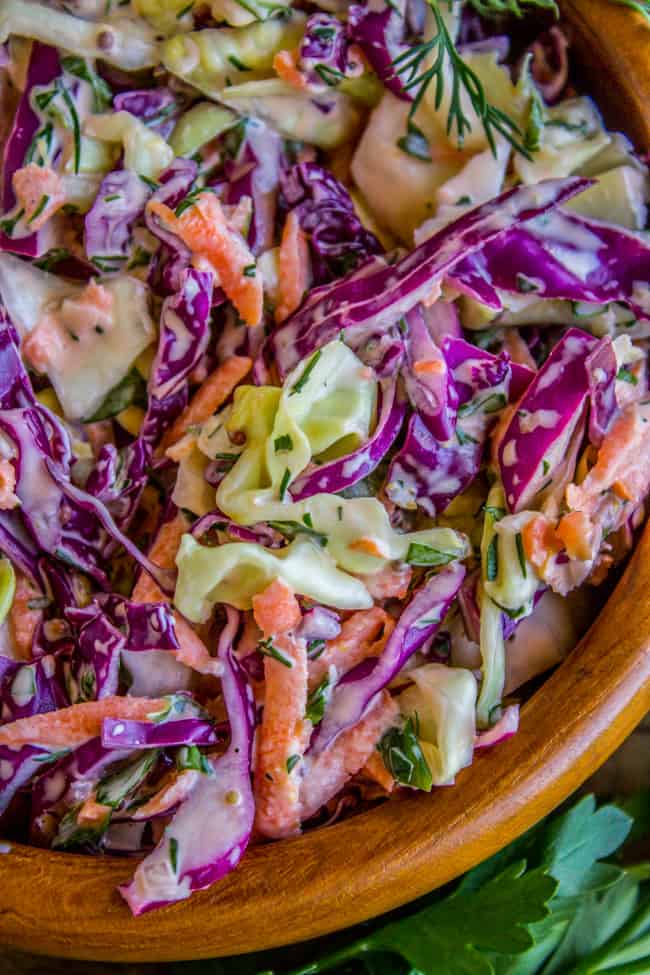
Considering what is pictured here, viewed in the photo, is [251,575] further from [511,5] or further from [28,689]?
[511,5]

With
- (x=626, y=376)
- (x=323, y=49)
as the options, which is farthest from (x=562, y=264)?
(x=323, y=49)

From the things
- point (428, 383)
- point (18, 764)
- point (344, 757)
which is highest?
point (428, 383)

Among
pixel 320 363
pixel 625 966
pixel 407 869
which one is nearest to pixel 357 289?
pixel 320 363

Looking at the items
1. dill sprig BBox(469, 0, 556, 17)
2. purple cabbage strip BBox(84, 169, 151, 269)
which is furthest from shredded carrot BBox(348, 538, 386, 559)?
dill sprig BBox(469, 0, 556, 17)

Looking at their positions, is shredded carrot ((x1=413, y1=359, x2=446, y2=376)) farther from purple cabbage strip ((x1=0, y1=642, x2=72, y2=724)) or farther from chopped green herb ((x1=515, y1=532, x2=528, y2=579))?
purple cabbage strip ((x1=0, y1=642, x2=72, y2=724))

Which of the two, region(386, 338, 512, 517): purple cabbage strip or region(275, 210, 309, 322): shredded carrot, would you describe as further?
region(275, 210, 309, 322): shredded carrot
